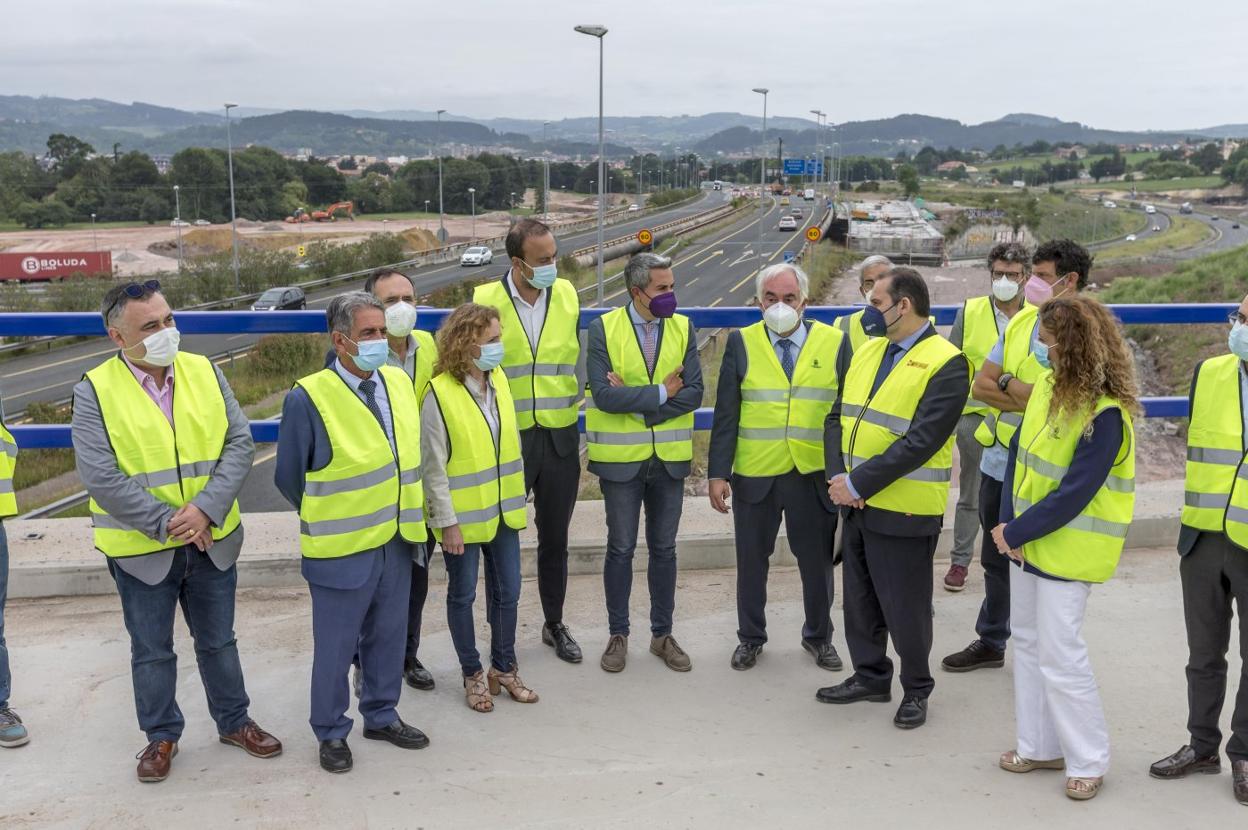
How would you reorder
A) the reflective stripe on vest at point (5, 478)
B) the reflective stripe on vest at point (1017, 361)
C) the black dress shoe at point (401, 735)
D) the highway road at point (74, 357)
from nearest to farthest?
1. the black dress shoe at point (401, 735)
2. the reflective stripe on vest at point (5, 478)
3. the reflective stripe on vest at point (1017, 361)
4. the highway road at point (74, 357)

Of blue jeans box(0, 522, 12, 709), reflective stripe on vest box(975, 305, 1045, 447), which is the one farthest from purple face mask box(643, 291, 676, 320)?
blue jeans box(0, 522, 12, 709)

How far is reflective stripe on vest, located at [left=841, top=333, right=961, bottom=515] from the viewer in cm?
431

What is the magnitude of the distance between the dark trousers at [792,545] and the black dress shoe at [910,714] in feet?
2.10

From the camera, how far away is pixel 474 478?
14.5ft

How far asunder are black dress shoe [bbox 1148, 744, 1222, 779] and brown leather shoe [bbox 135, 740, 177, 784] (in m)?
3.64

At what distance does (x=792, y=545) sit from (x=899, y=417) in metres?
0.97

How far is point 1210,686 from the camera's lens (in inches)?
155

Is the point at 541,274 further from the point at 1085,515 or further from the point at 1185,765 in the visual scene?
the point at 1185,765

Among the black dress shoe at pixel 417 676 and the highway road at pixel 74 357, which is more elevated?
the black dress shoe at pixel 417 676

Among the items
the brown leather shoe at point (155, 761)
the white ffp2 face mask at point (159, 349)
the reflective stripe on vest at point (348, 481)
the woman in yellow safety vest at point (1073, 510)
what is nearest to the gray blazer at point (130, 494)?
the white ffp2 face mask at point (159, 349)

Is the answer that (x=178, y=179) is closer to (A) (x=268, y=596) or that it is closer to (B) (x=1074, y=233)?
(B) (x=1074, y=233)

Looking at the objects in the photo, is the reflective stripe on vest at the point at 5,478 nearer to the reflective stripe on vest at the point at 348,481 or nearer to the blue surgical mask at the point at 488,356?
the reflective stripe on vest at the point at 348,481

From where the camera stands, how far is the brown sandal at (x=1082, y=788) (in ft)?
12.4

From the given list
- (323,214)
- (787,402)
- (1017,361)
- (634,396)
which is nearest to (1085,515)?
(1017,361)
